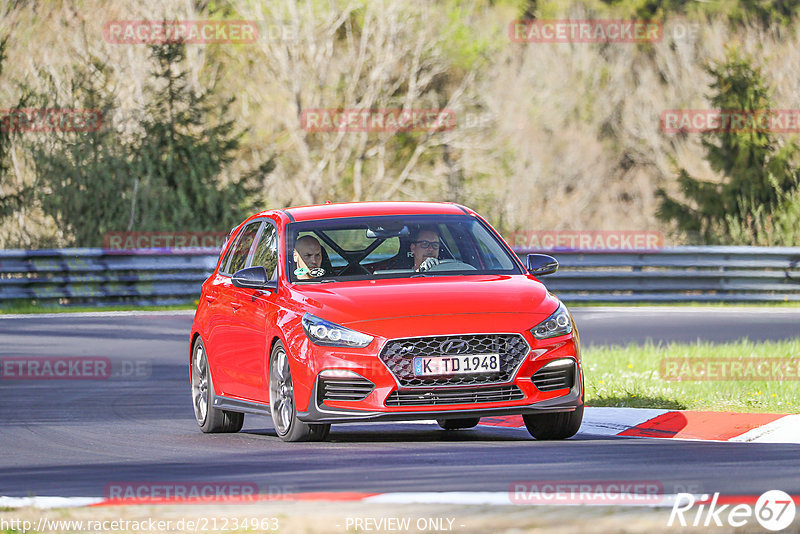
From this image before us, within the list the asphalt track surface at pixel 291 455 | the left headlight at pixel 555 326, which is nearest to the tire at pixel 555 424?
the asphalt track surface at pixel 291 455

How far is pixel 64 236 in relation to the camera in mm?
32062

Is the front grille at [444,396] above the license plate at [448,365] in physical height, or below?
below

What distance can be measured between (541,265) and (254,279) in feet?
6.82

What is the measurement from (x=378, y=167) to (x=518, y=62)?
1465 cm

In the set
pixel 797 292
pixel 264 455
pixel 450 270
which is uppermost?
pixel 450 270

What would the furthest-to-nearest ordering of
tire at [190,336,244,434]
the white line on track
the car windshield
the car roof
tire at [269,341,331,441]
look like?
the white line on track
tire at [190,336,244,434]
the car roof
the car windshield
tire at [269,341,331,441]

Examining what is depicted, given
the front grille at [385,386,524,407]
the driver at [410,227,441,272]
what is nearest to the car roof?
the driver at [410,227,441,272]

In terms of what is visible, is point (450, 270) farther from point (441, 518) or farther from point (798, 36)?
point (798, 36)

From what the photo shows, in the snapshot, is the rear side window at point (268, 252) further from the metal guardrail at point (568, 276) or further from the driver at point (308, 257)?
the metal guardrail at point (568, 276)

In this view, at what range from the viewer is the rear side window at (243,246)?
42.7ft

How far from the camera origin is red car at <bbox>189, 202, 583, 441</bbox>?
34.2 feet

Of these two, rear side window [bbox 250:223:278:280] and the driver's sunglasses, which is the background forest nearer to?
rear side window [bbox 250:223:278:280]

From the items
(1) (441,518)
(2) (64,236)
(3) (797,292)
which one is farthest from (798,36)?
(1) (441,518)

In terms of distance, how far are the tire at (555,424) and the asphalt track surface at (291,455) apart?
13 cm
